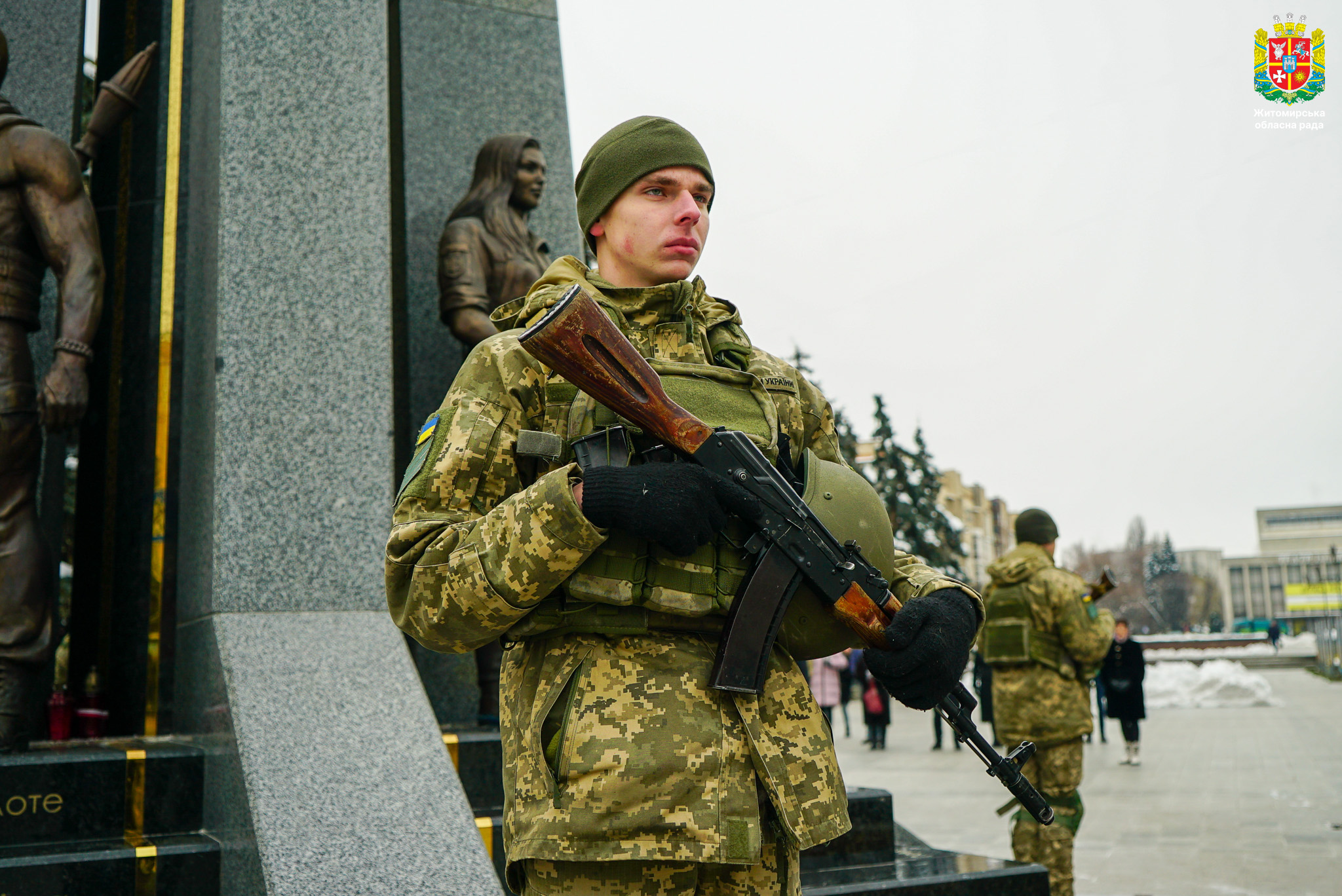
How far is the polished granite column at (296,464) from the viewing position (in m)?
3.42

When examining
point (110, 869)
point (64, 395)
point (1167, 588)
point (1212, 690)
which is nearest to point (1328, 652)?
point (1212, 690)

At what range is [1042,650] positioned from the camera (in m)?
6.72

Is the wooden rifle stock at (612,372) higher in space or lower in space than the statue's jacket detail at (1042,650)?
higher

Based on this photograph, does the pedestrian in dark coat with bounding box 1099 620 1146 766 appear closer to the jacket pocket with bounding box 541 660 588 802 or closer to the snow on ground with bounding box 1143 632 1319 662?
the jacket pocket with bounding box 541 660 588 802

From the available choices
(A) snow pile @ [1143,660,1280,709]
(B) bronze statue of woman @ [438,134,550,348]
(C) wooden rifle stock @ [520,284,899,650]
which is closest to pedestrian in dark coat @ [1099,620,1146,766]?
(B) bronze statue of woman @ [438,134,550,348]

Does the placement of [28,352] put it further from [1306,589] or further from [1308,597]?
[1308,597]

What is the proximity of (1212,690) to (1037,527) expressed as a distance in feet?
56.7

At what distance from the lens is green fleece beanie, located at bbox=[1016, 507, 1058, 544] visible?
7.21 m

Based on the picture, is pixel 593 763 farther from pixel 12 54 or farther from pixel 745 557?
pixel 12 54

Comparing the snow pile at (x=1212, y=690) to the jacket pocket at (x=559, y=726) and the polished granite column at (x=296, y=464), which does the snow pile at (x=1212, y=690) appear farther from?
the jacket pocket at (x=559, y=726)

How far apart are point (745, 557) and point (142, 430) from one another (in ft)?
13.0

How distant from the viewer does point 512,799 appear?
1.94 metres

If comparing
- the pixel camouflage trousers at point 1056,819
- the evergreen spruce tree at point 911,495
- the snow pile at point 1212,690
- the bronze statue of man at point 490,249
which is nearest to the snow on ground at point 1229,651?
the evergreen spruce tree at point 911,495

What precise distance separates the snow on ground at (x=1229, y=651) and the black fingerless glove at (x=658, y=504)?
39617 millimetres
